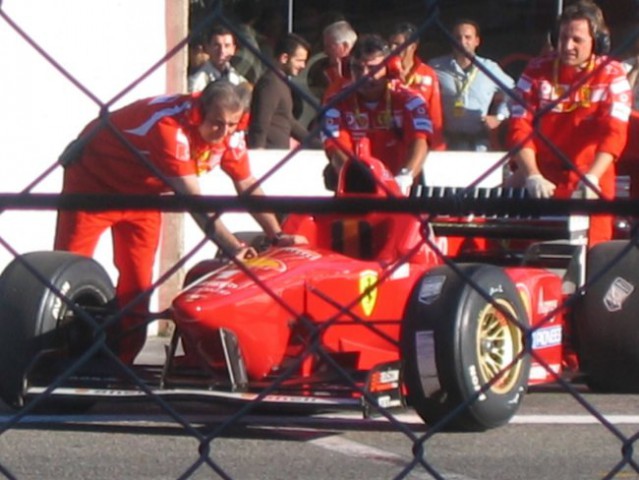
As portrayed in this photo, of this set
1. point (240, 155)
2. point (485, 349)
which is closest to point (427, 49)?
point (240, 155)

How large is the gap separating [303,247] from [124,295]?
1363mm

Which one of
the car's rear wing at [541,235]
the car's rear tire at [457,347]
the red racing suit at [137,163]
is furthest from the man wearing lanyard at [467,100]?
the car's rear tire at [457,347]

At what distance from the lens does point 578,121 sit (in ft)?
25.4

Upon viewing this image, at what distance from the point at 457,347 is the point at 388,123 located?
7.72 ft

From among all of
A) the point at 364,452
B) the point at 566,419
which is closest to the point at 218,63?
the point at 566,419

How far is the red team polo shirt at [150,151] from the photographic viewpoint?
6.98 metres

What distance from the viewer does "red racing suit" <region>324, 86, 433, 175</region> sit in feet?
25.1

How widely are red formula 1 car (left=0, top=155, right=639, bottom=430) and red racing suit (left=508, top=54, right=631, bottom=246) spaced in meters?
0.46

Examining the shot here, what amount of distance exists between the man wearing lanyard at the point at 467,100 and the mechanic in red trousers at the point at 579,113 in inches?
61.4

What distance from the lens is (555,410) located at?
6.86m

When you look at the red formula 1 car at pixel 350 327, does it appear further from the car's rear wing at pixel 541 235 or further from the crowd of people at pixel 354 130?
the crowd of people at pixel 354 130

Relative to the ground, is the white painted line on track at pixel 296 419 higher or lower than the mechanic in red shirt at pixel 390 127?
lower

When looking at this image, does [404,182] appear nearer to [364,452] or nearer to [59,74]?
[364,452]

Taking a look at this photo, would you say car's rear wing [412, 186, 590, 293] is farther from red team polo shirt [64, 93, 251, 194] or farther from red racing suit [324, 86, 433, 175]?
red team polo shirt [64, 93, 251, 194]
